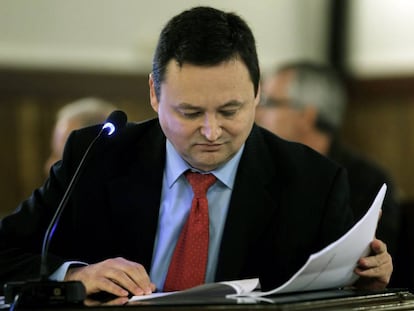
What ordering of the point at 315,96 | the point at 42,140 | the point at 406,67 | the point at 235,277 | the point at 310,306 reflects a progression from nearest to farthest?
the point at 310,306 < the point at 235,277 < the point at 315,96 < the point at 42,140 < the point at 406,67

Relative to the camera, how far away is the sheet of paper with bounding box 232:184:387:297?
7.27 ft

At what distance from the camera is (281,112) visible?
5.45 meters

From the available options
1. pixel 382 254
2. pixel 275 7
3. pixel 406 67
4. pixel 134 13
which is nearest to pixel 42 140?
pixel 134 13

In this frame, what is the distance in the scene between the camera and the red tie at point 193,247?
102 inches

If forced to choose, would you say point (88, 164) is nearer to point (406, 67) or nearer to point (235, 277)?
point (235, 277)

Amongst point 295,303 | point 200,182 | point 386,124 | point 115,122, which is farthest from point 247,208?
point 386,124

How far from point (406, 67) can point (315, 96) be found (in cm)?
353

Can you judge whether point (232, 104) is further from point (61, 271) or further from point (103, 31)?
point (103, 31)

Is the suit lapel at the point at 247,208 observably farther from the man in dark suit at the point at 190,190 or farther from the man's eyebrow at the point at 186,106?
the man's eyebrow at the point at 186,106

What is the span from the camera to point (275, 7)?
8.74m

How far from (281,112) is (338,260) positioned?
318cm

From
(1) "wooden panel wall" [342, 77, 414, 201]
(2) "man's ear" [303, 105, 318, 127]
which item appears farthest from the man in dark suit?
(1) "wooden panel wall" [342, 77, 414, 201]

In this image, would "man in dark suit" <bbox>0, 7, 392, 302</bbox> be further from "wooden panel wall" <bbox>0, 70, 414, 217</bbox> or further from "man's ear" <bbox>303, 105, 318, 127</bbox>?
"wooden panel wall" <bbox>0, 70, 414, 217</bbox>

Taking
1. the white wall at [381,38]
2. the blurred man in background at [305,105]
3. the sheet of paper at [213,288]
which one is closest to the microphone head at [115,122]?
the sheet of paper at [213,288]
